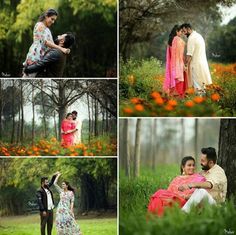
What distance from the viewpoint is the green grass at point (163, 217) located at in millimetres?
4637

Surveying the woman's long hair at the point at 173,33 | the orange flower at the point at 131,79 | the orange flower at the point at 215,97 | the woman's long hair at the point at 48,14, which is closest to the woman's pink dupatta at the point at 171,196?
the orange flower at the point at 215,97

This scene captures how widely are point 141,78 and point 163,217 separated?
1.07 meters

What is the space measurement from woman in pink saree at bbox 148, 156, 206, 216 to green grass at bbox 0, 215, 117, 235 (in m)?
0.35

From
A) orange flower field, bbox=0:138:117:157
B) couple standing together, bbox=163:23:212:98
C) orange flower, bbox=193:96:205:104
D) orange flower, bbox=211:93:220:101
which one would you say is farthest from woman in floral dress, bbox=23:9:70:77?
orange flower, bbox=211:93:220:101

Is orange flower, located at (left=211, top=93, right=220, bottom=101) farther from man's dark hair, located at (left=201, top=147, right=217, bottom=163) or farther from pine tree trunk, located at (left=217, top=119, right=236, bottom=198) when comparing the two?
man's dark hair, located at (left=201, top=147, right=217, bottom=163)

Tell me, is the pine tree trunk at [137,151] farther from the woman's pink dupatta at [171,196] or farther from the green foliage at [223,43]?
the green foliage at [223,43]

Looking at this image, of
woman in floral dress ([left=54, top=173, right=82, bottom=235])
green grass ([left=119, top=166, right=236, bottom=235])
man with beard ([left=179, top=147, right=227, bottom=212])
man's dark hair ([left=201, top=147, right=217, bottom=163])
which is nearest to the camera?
green grass ([left=119, top=166, right=236, bottom=235])

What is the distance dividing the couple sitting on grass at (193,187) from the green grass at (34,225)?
1.20 feet

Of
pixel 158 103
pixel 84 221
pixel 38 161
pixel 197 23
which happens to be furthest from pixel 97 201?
pixel 197 23

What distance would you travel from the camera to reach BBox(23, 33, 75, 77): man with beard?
16.3 feet

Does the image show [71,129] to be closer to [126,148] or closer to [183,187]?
[126,148]

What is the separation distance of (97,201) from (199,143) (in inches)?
35.5

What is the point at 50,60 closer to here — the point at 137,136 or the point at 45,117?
the point at 45,117

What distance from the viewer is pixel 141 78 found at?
4.96 m
